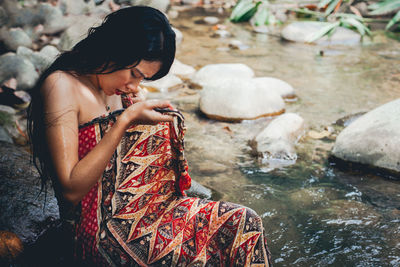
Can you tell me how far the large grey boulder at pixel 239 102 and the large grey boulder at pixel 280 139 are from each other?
64 cm

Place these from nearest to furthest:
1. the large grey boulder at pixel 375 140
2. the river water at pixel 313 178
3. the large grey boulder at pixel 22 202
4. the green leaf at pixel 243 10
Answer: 1. the green leaf at pixel 243 10
2. the large grey boulder at pixel 22 202
3. the river water at pixel 313 178
4. the large grey boulder at pixel 375 140

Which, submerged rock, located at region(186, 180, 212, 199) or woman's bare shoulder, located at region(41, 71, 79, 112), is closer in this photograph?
woman's bare shoulder, located at region(41, 71, 79, 112)

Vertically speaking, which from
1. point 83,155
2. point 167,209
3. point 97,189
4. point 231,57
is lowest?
point 231,57

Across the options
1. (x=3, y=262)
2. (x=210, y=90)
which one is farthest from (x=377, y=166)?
(x=3, y=262)

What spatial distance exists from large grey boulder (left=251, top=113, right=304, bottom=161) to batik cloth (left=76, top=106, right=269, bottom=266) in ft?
8.38

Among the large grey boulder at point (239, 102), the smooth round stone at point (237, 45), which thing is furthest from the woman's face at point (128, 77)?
the smooth round stone at point (237, 45)

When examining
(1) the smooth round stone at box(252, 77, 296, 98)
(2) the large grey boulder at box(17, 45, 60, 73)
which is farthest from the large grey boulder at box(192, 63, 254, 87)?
(2) the large grey boulder at box(17, 45, 60, 73)

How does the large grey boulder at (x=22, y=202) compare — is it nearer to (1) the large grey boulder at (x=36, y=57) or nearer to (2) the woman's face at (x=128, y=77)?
(2) the woman's face at (x=128, y=77)

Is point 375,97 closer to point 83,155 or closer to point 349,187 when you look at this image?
point 349,187

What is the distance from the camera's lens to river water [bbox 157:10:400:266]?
3.12 meters

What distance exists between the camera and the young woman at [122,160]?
76.2 inches

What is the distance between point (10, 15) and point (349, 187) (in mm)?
7801

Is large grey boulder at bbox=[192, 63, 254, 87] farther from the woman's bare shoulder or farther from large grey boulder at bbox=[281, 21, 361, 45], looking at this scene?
the woman's bare shoulder

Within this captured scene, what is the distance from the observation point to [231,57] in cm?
895
